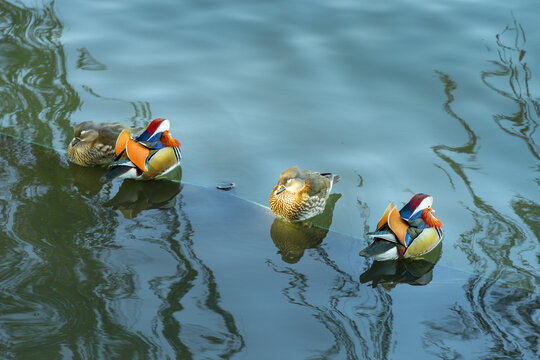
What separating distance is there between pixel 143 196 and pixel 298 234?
1.25 meters

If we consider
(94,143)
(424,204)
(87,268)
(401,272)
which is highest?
(424,204)

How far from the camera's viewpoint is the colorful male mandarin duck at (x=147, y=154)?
4812mm

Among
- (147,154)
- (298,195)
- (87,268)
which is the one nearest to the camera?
(87,268)

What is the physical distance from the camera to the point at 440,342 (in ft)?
11.8

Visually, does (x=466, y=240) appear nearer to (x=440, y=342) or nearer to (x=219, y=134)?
(x=440, y=342)

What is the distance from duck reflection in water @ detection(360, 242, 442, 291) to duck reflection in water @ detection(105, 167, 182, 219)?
1.59 meters

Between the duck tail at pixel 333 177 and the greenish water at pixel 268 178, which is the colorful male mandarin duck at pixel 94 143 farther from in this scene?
the duck tail at pixel 333 177

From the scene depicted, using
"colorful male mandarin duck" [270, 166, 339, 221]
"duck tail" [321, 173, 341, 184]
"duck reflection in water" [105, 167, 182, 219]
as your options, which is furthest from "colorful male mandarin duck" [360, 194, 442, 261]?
"duck reflection in water" [105, 167, 182, 219]

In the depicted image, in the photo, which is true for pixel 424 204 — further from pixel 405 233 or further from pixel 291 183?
pixel 291 183

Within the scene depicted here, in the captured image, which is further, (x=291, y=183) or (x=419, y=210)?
(x=291, y=183)

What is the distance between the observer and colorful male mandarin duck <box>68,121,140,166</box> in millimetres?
5035

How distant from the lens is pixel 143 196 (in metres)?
4.92

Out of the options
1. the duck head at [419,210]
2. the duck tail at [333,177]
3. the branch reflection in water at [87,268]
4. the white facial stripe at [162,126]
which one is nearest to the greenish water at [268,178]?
the branch reflection in water at [87,268]

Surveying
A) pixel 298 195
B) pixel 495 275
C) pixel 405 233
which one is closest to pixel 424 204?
pixel 405 233
